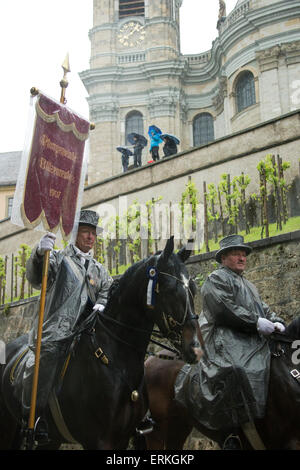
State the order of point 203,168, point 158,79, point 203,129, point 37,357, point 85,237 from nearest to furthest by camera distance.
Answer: point 37,357
point 85,237
point 203,168
point 158,79
point 203,129

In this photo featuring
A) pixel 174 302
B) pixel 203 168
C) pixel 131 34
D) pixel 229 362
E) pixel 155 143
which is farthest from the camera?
pixel 131 34

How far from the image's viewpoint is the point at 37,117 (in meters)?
5.31

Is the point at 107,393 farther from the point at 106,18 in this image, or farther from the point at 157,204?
the point at 106,18

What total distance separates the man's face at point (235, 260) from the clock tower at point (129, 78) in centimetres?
3104

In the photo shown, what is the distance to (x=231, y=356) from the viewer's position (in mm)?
5082

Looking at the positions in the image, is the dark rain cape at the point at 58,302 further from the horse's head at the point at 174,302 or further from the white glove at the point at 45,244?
the horse's head at the point at 174,302

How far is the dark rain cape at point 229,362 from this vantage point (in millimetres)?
4863

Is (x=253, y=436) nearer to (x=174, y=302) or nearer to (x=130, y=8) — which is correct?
(x=174, y=302)

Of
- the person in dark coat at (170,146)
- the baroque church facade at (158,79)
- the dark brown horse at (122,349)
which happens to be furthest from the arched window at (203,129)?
the dark brown horse at (122,349)

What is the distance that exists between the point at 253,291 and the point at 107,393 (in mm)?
2109

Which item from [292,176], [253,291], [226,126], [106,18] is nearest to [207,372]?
[253,291]

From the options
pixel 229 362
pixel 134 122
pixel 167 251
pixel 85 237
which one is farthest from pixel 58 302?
pixel 134 122

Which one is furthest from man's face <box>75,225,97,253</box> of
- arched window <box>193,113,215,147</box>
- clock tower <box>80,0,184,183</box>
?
arched window <box>193,113,215,147</box>

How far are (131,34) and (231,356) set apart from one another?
39.1m
